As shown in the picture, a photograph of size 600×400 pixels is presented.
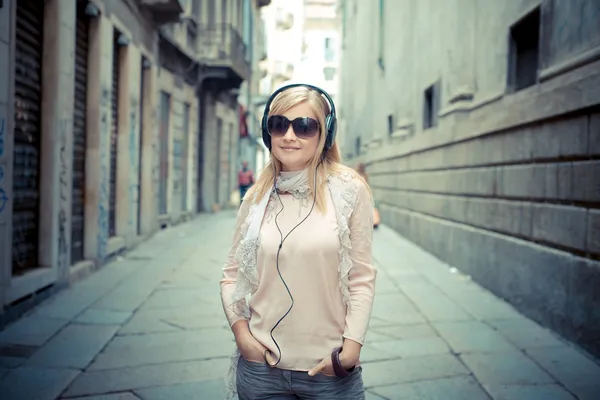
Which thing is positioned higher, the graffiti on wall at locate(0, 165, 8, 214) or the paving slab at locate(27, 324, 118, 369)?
the graffiti on wall at locate(0, 165, 8, 214)

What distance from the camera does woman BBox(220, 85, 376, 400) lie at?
1.83m

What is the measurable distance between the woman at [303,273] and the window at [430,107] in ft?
30.4

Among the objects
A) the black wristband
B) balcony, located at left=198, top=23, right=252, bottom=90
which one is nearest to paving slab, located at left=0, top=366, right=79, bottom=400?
the black wristband

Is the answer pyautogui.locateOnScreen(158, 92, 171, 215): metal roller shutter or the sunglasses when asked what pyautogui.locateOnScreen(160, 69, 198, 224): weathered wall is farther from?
the sunglasses

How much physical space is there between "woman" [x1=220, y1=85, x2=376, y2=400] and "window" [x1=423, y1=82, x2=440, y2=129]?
30.4ft

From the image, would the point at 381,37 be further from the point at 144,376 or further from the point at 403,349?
the point at 144,376

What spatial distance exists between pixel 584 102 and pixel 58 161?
527cm

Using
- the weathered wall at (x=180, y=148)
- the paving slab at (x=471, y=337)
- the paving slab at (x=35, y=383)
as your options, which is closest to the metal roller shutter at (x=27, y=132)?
the paving slab at (x=35, y=383)

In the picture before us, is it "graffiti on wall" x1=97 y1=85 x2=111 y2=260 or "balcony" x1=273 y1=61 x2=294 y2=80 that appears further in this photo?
"balcony" x1=273 y1=61 x2=294 y2=80

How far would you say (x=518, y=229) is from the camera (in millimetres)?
6371

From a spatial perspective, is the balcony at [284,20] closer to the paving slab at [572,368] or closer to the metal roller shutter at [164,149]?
the metal roller shutter at [164,149]

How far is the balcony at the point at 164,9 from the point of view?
11.1m

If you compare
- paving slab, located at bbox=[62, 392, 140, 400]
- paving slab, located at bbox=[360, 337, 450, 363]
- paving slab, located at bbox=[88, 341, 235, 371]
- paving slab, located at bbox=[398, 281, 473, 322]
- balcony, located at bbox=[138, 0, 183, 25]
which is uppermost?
balcony, located at bbox=[138, 0, 183, 25]

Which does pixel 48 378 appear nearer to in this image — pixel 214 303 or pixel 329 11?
pixel 214 303
